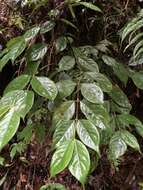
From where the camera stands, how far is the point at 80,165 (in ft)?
2.51

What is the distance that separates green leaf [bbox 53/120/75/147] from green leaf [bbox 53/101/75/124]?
3 centimetres

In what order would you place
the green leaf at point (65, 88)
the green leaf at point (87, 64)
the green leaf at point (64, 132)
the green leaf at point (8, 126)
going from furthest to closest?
the green leaf at point (87, 64)
the green leaf at point (65, 88)
the green leaf at point (64, 132)
the green leaf at point (8, 126)

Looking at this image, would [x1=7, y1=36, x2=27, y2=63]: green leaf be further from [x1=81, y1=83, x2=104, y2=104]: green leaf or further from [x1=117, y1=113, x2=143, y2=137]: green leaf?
[x1=117, y1=113, x2=143, y2=137]: green leaf

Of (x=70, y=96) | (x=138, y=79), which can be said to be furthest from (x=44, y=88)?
(x=138, y=79)

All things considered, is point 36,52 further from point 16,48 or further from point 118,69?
point 118,69

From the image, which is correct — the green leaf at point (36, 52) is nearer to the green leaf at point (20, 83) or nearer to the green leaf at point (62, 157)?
the green leaf at point (20, 83)

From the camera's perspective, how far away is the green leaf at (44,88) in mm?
860

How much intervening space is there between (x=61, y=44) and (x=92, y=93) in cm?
25

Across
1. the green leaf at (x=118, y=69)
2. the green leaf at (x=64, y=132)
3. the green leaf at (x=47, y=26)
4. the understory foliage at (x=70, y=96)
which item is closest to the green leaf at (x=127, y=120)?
the understory foliage at (x=70, y=96)

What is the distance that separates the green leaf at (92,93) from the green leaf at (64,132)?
8 centimetres

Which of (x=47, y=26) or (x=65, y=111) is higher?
(x=47, y=26)

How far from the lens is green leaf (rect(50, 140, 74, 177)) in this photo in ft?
2.50

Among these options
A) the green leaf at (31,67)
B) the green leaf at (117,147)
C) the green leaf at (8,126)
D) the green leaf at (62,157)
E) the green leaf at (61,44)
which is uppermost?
the green leaf at (8,126)

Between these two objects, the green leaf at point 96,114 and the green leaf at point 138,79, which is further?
the green leaf at point 138,79
